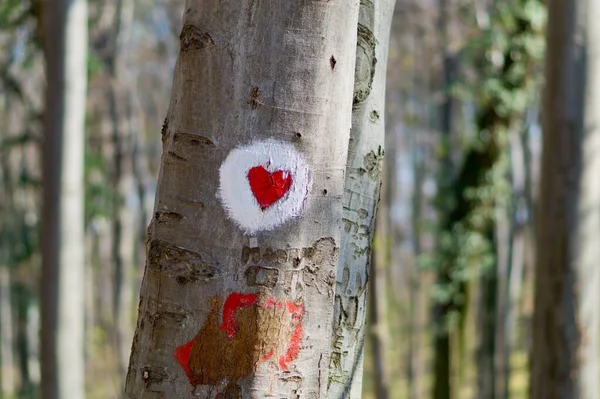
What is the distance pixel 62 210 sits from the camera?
4844 mm

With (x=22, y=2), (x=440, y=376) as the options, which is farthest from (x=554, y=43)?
(x=440, y=376)

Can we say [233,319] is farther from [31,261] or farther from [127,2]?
[127,2]

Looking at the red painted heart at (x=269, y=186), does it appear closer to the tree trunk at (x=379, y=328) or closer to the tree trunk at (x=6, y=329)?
the tree trunk at (x=379, y=328)

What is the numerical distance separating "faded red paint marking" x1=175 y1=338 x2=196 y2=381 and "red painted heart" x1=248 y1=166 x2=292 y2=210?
0.94ft

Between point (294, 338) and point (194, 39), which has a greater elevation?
point (194, 39)

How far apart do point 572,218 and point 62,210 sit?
124 inches

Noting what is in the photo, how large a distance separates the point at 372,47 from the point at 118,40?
422 inches

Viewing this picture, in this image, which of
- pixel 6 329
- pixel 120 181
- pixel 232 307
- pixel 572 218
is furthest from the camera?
pixel 6 329

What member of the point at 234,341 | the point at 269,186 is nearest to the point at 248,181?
the point at 269,186

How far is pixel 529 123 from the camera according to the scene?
1088 cm

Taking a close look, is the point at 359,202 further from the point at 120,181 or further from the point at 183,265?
the point at 120,181

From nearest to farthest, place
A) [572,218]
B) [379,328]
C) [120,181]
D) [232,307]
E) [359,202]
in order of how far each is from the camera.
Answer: [232,307] → [359,202] → [572,218] → [379,328] → [120,181]

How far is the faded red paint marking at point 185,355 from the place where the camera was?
134cm

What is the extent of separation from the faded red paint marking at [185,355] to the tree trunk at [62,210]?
3707 millimetres
